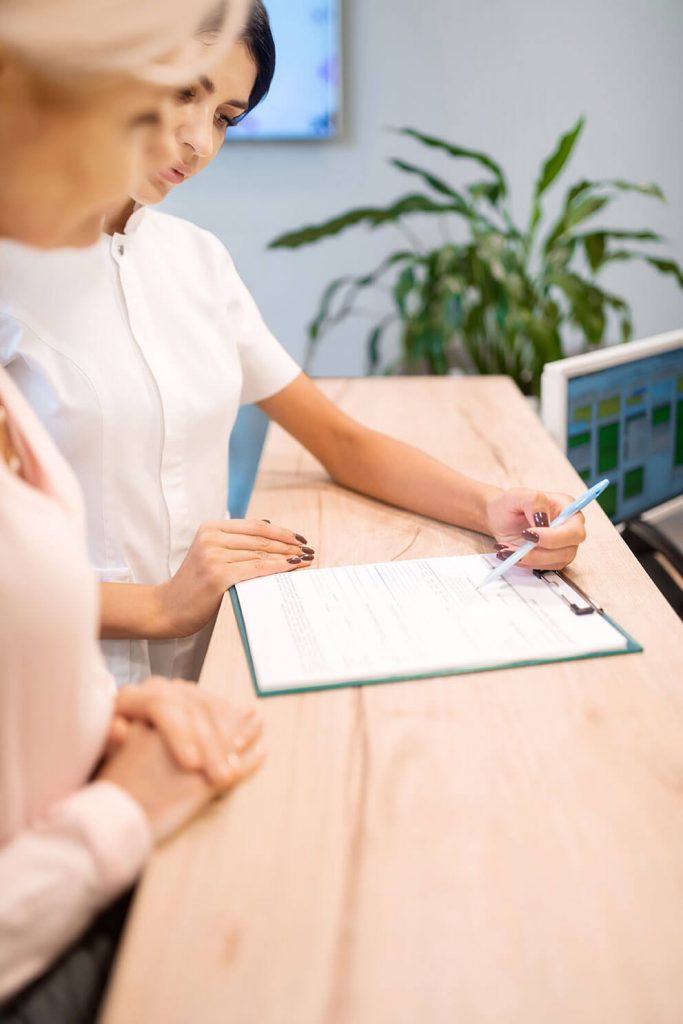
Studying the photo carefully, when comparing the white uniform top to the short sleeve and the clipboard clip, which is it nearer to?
the short sleeve

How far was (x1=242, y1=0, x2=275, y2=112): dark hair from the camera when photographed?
1.01m

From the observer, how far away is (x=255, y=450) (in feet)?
6.25

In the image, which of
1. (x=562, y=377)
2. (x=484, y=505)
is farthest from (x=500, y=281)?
(x=484, y=505)

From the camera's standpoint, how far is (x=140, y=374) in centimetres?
104

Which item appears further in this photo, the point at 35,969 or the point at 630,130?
the point at 630,130

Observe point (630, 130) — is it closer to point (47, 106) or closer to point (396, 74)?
point (396, 74)

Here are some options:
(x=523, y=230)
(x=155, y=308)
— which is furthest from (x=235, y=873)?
(x=523, y=230)

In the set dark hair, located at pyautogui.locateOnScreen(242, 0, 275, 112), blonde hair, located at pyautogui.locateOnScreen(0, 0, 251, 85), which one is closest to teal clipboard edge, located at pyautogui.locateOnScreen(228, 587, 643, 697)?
blonde hair, located at pyautogui.locateOnScreen(0, 0, 251, 85)

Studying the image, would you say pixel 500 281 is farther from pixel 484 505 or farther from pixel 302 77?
pixel 484 505

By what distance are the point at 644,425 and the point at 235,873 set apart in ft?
3.67

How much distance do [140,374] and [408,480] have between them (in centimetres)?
35

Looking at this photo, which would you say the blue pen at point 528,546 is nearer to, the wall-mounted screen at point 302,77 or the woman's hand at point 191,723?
the woman's hand at point 191,723

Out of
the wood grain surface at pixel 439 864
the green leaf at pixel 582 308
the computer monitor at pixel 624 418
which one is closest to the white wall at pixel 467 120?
the green leaf at pixel 582 308

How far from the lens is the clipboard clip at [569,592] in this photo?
2.68ft
